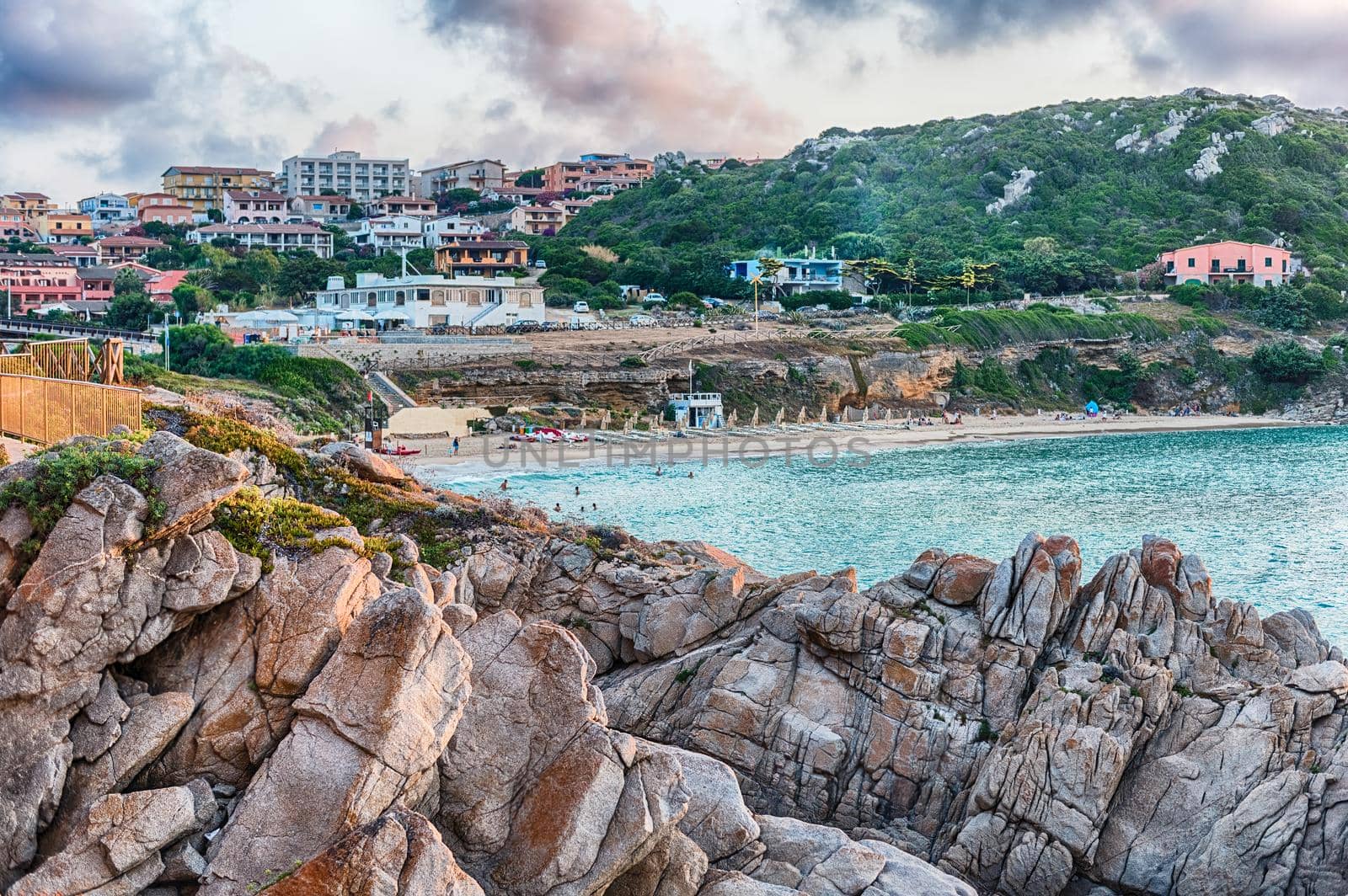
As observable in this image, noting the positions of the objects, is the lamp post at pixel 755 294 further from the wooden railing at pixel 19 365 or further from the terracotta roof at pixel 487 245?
the wooden railing at pixel 19 365

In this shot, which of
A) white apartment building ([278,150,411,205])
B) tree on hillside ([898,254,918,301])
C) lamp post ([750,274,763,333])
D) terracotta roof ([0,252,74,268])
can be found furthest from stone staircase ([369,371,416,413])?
white apartment building ([278,150,411,205])

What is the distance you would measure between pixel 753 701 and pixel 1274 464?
51042mm

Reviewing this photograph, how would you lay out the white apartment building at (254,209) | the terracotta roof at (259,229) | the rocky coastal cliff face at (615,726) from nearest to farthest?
the rocky coastal cliff face at (615,726) → the terracotta roof at (259,229) → the white apartment building at (254,209)

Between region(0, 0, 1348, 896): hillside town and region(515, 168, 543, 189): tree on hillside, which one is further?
A: region(515, 168, 543, 189): tree on hillside

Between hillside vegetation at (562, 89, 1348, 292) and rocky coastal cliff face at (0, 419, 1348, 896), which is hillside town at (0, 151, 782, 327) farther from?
rocky coastal cliff face at (0, 419, 1348, 896)

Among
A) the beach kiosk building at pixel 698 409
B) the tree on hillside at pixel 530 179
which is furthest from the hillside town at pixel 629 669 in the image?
the tree on hillside at pixel 530 179

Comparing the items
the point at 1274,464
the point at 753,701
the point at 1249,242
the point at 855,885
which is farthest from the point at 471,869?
the point at 1249,242

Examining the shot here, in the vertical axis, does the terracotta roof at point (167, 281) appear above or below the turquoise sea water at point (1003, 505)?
above

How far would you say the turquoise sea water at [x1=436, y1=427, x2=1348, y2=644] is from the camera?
34500 mm

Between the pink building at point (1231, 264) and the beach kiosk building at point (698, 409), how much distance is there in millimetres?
49915

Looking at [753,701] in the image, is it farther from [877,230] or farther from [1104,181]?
[1104,181]

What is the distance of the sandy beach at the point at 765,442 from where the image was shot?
184ft

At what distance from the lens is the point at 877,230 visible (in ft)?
403

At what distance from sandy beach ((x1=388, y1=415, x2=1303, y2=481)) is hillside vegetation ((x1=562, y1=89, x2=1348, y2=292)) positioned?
1051 inches
